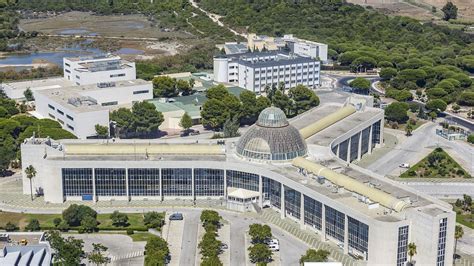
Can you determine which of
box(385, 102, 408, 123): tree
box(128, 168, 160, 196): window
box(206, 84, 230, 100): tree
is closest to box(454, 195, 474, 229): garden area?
box(385, 102, 408, 123): tree

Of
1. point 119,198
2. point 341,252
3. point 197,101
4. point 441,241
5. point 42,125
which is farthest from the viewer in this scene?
point 197,101

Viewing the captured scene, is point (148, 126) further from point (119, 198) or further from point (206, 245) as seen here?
point (206, 245)

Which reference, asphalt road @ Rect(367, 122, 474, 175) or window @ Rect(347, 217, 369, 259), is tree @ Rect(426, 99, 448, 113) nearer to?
asphalt road @ Rect(367, 122, 474, 175)

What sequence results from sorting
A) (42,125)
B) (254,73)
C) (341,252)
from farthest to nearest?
1. (254,73)
2. (42,125)
3. (341,252)

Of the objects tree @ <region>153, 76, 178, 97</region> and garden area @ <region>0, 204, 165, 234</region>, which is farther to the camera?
tree @ <region>153, 76, 178, 97</region>

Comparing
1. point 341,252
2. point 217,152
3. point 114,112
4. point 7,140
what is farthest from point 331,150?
point 7,140
